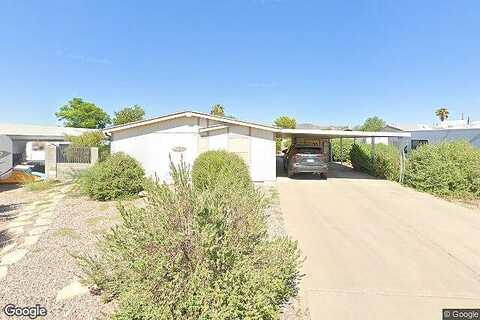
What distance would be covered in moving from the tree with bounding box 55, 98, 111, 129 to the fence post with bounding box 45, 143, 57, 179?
4191 cm

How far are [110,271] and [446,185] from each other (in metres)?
11.1

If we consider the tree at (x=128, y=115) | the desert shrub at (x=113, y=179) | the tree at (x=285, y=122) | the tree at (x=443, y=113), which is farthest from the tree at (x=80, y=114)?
the tree at (x=443, y=113)

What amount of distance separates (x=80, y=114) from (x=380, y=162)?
2142 inches

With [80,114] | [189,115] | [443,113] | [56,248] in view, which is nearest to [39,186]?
[189,115]

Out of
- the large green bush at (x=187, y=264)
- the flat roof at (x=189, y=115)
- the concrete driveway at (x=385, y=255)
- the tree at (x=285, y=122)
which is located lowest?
the concrete driveway at (x=385, y=255)

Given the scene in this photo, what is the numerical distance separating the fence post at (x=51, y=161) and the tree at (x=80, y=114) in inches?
1650

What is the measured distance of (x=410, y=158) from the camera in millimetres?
11516

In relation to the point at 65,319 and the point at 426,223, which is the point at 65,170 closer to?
the point at 65,319

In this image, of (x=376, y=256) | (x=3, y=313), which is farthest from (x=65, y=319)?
(x=376, y=256)

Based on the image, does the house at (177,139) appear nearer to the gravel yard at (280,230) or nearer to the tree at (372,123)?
the gravel yard at (280,230)

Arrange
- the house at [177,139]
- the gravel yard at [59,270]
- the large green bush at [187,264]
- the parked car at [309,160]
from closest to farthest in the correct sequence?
the large green bush at [187,264] → the gravel yard at [59,270] → the house at [177,139] → the parked car at [309,160]

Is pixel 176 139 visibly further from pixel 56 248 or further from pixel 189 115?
pixel 56 248

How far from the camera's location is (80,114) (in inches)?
2056

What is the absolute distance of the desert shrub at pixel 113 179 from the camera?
9.10 metres
